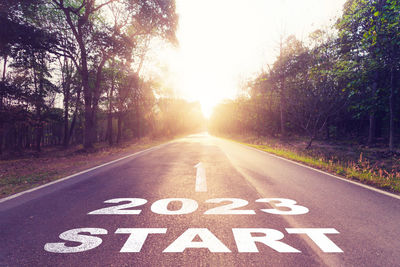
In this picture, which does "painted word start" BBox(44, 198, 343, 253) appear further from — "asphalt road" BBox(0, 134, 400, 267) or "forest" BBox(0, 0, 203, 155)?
"forest" BBox(0, 0, 203, 155)

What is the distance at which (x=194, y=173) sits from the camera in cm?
621

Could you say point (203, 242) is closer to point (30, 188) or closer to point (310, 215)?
point (310, 215)

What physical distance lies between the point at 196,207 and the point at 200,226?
70 cm

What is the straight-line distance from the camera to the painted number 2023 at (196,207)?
3236 millimetres

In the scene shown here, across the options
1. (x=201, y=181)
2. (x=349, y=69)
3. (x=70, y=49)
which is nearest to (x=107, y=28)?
(x=70, y=49)

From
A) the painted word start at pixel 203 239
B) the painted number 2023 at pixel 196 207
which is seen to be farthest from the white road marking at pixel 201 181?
the painted word start at pixel 203 239

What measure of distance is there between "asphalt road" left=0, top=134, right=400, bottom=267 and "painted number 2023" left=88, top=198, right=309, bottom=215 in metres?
0.02

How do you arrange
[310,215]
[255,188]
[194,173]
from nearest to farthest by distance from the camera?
[310,215], [255,188], [194,173]

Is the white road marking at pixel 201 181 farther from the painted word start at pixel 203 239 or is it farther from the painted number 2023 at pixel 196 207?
the painted word start at pixel 203 239

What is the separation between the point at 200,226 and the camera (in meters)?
2.76

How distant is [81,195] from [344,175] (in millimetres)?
7772

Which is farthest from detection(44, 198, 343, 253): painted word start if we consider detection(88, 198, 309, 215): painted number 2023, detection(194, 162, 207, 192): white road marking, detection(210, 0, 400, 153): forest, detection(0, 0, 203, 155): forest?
detection(0, 0, 203, 155): forest

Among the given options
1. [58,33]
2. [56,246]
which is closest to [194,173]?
[56,246]

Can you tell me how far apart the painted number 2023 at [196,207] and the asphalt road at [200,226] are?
0.7 inches
